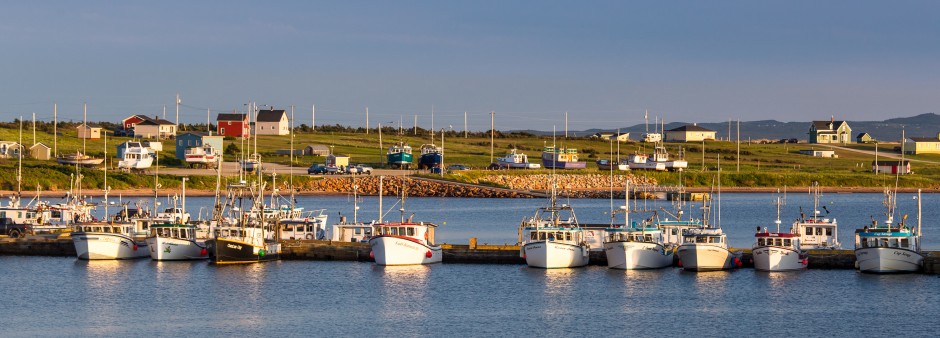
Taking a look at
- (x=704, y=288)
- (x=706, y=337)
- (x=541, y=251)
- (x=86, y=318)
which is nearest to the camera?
(x=706, y=337)

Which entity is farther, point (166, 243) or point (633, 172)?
point (633, 172)

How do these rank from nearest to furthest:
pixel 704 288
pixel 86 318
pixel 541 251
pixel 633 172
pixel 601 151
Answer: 1. pixel 86 318
2. pixel 704 288
3. pixel 541 251
4. pixel 633 172
5. pixel 601 151

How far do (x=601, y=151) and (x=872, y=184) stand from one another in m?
44.8

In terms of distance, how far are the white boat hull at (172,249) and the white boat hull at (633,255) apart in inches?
808

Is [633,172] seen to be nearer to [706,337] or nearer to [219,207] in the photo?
[219,207]

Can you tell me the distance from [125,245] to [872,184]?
105784 millimetres

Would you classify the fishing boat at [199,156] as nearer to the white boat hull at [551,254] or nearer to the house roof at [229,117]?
the house roof at [229,117]

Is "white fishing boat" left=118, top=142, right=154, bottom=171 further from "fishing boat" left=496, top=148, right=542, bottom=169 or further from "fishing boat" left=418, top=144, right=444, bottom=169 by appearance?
"fishing boat" left=496, top=148, right=542, bottom=169

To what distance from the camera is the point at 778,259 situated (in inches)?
2511

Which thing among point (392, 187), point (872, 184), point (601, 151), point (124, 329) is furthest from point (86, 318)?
point (601, 151)

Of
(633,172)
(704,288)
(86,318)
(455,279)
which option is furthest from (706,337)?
(633,172)

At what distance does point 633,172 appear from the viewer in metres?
157

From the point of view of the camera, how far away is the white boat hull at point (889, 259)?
62.2 metres

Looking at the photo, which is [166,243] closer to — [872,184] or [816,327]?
[816,327]
